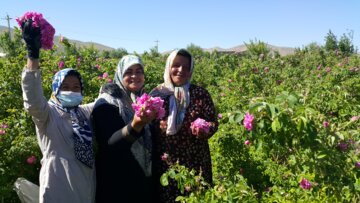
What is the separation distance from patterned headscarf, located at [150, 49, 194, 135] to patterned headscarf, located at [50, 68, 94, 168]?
22.0 inches

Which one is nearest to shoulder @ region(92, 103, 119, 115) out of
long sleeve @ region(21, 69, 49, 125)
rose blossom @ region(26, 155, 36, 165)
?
long sleeve @ region(21, 69, 49, 125)

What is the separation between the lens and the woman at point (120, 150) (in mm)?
2166

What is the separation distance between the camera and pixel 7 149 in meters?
3.12

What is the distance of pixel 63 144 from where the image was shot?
2029 mm

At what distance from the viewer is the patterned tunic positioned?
2492 millimetres

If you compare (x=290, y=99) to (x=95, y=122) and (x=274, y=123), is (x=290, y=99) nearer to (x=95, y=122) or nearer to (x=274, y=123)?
(x=274, y=123)

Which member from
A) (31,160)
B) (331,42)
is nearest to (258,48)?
(331,42)

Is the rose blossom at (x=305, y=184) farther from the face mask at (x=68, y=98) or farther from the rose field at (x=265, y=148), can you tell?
the face mask at (x=68, y=98)

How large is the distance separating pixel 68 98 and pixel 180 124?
0.75 metres

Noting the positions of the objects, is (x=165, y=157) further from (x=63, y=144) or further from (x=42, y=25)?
(x=42, y=25)

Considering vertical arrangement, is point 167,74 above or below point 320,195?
above

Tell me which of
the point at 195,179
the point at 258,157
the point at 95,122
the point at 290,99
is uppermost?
the point at 290,99

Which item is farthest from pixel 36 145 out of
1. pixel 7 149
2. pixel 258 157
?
pixel 258 157

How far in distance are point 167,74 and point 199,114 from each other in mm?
356
